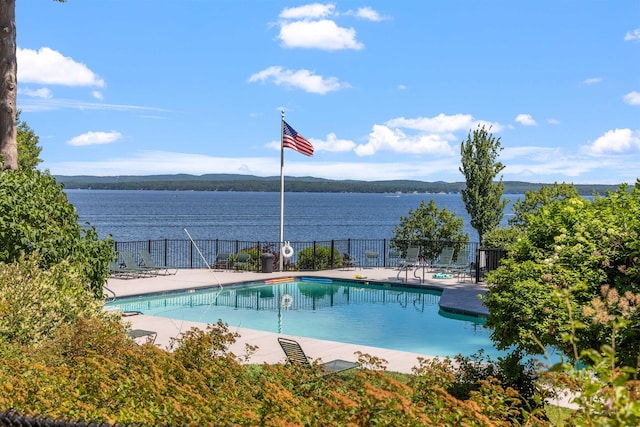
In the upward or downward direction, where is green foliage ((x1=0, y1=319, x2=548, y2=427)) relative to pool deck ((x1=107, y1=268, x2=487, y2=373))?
upward

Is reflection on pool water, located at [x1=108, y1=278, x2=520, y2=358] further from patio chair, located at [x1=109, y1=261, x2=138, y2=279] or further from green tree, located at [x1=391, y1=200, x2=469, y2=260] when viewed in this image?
green tree, located at [x1=391, y1=200, x2=469, y2=260]

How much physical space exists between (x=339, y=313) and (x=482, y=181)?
1010cm

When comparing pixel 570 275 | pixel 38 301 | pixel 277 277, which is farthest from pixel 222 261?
pixel 570 275

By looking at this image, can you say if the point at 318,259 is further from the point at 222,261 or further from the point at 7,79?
the point at 7,79

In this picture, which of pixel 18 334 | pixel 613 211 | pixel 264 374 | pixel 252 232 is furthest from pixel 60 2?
pixel 252 232

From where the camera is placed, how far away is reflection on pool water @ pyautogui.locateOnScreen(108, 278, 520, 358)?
14703 millimetres

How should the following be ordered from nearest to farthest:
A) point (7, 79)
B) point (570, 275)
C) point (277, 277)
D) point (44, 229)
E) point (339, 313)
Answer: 1. point (570, 275)
2. point (44, 229)
3. point (7, 79)
4. point (339, 313)
5. point (277, 277)

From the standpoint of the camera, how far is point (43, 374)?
549 cm

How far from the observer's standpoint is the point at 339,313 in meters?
17.6

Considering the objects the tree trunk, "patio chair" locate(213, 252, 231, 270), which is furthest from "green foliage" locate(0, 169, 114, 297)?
"patio chair" locate(213, 252, 231, 270)

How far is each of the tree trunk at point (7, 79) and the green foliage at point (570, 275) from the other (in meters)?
10.3

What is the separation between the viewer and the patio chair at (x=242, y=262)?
23.8 m

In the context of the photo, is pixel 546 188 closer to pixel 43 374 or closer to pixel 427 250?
pixel 427 250

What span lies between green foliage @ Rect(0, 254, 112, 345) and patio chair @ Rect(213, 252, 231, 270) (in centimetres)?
1463
